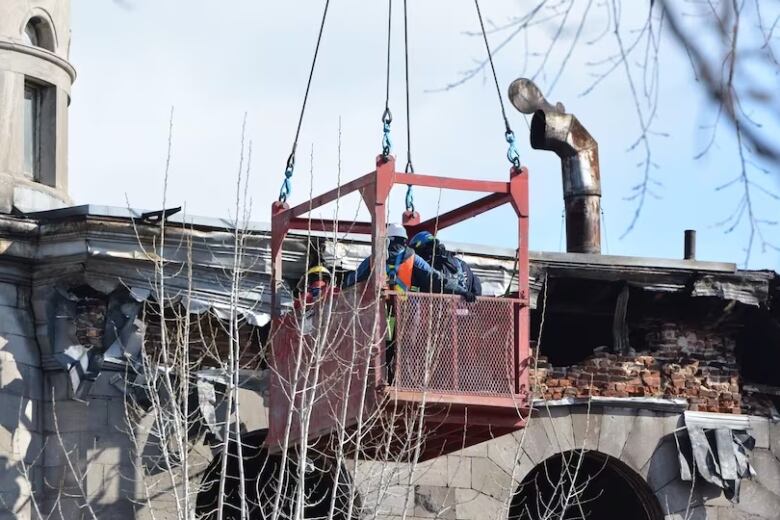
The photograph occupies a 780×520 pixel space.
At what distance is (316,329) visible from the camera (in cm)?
1675

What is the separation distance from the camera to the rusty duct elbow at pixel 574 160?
928 inches

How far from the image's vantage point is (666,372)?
20.7 m

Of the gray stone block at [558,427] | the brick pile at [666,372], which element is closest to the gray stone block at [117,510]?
the gray stone block at [558,427]

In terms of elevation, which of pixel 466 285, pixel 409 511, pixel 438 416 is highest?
pixel 466 285

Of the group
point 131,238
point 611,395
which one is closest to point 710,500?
point 611,395

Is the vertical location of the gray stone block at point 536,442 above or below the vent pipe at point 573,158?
below

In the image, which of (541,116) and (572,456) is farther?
(541,116)

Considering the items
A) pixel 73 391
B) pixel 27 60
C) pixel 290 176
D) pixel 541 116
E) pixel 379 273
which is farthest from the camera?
pixel 541 116

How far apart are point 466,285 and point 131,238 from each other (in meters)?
4.27

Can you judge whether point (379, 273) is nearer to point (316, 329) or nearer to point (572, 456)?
point (316, 329)

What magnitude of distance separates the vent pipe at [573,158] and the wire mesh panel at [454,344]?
7126mm

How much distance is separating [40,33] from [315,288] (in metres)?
6.52

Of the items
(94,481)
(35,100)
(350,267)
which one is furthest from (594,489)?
(35,100)

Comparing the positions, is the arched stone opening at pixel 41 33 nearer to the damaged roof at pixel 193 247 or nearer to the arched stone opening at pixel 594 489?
the damaged roof at pixel 193 247
